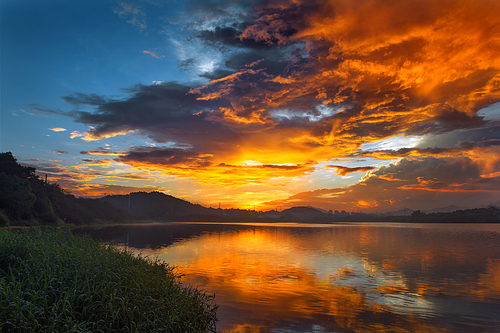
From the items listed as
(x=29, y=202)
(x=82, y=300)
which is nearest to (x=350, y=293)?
(x=82, y=300)

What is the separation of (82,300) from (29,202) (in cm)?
6914

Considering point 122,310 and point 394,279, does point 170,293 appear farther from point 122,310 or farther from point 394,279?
point 394,279

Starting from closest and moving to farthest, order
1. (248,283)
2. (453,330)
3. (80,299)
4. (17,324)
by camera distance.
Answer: (17,324)
(80,299)
(453,330)
(248,283)

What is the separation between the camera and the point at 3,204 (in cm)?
6009

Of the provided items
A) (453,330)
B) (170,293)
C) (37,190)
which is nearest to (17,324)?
(170,293)

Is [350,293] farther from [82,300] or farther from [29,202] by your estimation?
[29,202]

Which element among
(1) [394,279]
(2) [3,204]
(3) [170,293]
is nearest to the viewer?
(3) [170,293]

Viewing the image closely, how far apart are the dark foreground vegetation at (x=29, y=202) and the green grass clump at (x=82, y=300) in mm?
38873

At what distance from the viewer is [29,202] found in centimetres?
6384

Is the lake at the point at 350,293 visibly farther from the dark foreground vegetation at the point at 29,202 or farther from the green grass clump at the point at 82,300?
the dark foreground vegetation at the point at 29,202

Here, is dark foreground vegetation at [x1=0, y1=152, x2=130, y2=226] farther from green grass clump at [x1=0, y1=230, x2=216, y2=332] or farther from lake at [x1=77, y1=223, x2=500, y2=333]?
lake at [x1=77, y1=223, x2=500, y2=333]

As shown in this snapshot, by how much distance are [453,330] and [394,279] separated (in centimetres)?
1010

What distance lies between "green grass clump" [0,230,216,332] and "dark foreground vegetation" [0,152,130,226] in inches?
1530

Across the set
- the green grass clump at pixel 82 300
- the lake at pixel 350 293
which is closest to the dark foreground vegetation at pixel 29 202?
the green grass clump at pixel 82 300
